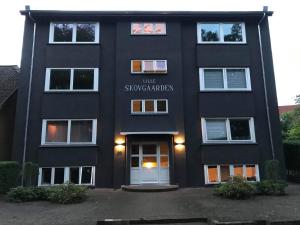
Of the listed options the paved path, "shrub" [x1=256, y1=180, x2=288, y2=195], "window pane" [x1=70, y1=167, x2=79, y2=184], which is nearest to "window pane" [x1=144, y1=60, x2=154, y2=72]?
"window pane" [x1=70, y1=167, x2=79, y2=184]

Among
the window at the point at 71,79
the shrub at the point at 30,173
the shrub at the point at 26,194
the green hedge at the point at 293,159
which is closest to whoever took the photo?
the shrub at the point at 26,194

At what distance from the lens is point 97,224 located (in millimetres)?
7559

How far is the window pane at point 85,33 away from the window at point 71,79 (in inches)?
78.1

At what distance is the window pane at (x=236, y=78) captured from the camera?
1572 cm

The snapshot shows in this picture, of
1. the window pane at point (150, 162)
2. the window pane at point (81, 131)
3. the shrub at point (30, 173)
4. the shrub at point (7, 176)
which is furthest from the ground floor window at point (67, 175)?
the window pane at point (150, 162)

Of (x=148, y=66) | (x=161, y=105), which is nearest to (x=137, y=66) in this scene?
(x=148, y=66)

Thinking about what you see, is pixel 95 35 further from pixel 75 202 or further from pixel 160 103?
pixel 75 202

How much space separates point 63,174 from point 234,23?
13.6 m

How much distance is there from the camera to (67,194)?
35.0ft

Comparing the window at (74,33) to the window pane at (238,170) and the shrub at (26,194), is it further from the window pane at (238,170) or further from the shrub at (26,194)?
the window pane at (238,170)

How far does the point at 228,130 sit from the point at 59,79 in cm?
1014

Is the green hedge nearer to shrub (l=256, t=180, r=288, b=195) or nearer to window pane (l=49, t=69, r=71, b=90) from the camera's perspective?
shrub (l=256, t=180, r=288, b=195)

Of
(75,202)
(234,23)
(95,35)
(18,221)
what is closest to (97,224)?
(18,221)

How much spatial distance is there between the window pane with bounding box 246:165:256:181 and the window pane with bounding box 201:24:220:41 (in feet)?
25.7
